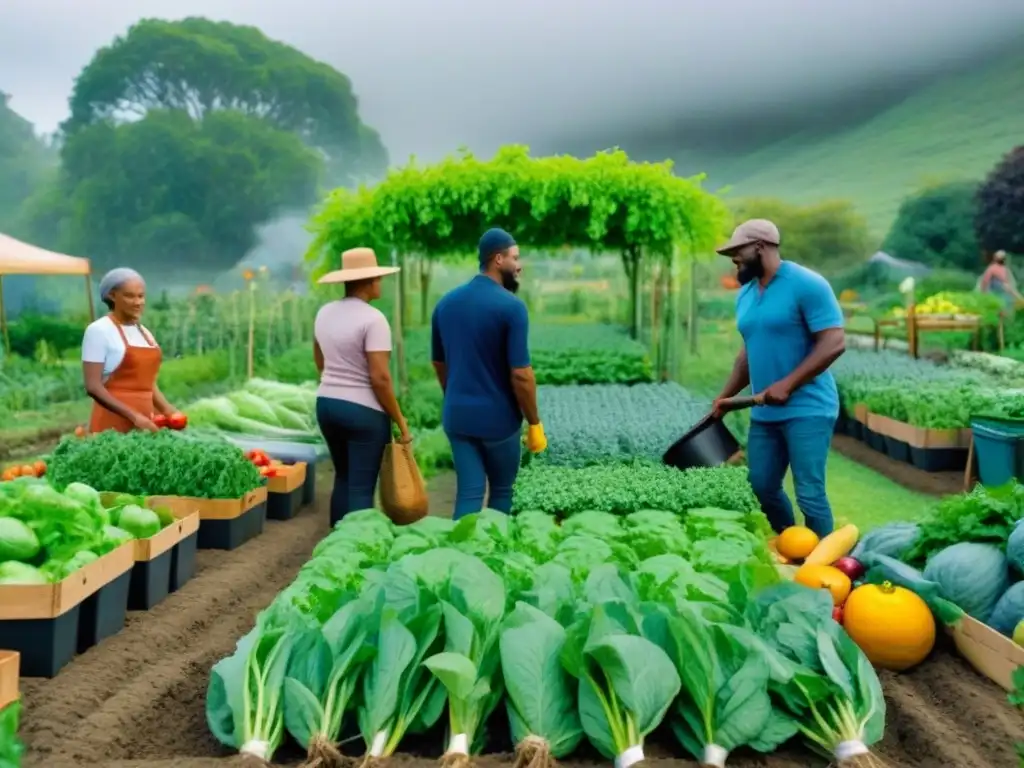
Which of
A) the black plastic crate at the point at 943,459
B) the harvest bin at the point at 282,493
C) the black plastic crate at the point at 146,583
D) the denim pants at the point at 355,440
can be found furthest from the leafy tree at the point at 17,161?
the black plastic crate at the point at 146,583

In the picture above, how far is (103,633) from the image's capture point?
13.7ft

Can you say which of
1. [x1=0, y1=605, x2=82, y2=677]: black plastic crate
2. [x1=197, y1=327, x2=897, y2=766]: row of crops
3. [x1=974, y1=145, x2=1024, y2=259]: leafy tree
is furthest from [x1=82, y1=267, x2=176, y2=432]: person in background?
[x1=974, y1=145, x2=1024, y2=259]: leafy tree

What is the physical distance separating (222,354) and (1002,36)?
138 ft

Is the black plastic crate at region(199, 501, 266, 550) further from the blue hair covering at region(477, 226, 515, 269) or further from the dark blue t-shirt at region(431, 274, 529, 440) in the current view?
the blue hair covering at region(477, 226, 515, 269)

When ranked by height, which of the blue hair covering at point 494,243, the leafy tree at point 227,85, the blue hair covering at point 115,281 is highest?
the leafy tree at point 227,85

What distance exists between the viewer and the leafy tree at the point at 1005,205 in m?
32.2

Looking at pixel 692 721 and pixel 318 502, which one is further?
pixel 318 502

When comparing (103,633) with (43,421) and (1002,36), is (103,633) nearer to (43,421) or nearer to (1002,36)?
(43,421)

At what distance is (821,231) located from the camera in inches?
1828

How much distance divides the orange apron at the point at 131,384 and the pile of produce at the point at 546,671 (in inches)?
117

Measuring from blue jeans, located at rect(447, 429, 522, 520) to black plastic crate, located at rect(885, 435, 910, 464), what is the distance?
5.77 metres

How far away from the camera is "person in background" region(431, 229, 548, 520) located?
4941mm

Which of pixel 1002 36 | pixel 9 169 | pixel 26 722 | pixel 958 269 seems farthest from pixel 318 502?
pixel 1002 36

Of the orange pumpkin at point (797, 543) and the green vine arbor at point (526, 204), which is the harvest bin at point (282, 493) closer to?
the orange pumpkin at point (797, 543)
